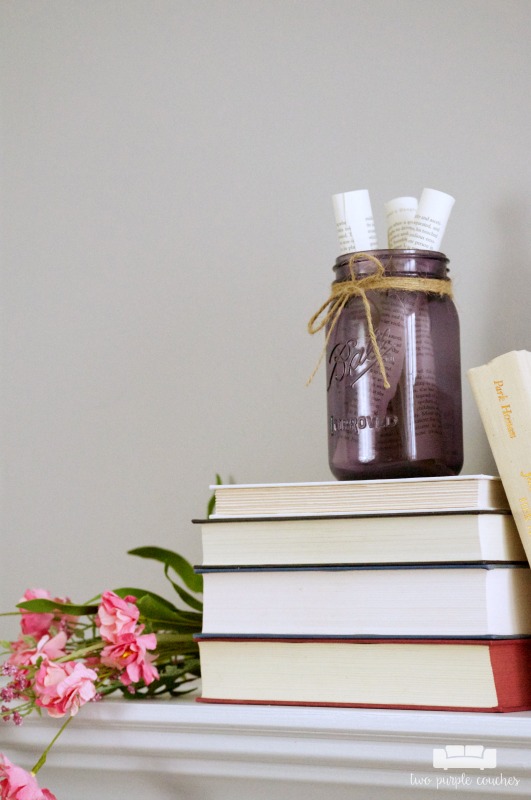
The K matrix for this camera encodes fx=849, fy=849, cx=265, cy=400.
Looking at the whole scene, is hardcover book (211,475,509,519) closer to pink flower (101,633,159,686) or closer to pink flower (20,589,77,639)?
pink flower (101,633,159,686)

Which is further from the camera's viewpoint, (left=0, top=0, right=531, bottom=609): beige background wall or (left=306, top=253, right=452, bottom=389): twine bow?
(left=0, top=0, right=531, bottom=609): beige background wall

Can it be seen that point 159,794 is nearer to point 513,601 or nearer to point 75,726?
point 75,726

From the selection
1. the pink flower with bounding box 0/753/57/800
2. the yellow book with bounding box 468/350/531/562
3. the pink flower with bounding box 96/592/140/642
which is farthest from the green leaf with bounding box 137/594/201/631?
the yellow book with bounding box 468/350/531/562

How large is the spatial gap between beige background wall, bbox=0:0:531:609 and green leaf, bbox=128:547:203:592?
158 mm

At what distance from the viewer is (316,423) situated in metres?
0.92

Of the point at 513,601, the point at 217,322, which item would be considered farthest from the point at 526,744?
the point at 217,322

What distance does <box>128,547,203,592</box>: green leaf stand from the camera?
2.53 feet

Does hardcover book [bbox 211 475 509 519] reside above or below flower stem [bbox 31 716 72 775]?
above

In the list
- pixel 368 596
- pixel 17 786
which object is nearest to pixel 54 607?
pixel 17 786

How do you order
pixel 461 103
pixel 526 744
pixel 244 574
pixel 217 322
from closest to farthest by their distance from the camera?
1. pixel 526 744
2. pixel 244 574
3. pixel 461 103
4. pixel 217 322

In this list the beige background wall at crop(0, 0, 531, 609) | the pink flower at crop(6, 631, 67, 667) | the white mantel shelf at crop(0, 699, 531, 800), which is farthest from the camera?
the beige background wall at crop(0, 0, 531, 609)

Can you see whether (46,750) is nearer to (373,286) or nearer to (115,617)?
(115,617)

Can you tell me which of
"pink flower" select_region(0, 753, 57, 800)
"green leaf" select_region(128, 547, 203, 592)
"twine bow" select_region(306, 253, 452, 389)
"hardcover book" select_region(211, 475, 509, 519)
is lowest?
"pink flower" select_region(0, 753, 57, 800)

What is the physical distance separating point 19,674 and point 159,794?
15cm
